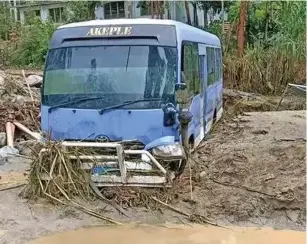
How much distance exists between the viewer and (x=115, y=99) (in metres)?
7.77

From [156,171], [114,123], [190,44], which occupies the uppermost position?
[190,44]

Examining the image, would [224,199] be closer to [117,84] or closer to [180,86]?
[180,86]

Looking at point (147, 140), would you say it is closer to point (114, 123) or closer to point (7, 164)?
point (114, 123)

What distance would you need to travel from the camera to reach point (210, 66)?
11.7m

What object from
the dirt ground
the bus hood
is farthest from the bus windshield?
the dirt ground

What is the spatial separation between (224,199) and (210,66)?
4.93 meters

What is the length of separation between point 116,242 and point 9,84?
1011cm

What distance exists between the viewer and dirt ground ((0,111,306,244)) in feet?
22.4

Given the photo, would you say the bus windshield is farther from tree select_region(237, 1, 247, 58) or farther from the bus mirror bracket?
tree select_region(237, 1, 247, 58)

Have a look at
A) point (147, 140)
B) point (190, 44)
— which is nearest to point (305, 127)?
point (190, 44)

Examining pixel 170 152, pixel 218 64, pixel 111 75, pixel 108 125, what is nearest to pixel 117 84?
pixel 111 75

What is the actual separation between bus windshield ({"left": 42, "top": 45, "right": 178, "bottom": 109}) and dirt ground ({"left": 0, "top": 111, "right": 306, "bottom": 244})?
1316 millimetres

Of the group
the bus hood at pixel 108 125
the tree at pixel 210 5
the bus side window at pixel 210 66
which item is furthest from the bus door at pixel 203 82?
the tree at pixel 210 5

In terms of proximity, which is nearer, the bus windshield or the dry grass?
the bus windshield
